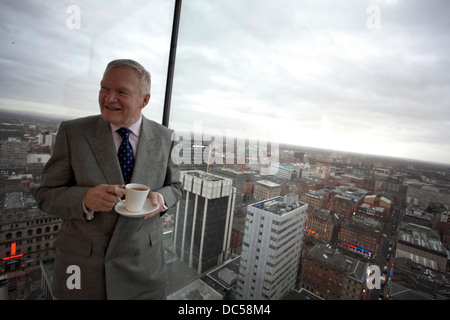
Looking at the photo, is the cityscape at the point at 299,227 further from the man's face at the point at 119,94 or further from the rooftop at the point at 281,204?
the man's face at the point at 119,94

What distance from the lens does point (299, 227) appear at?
64.9 inches

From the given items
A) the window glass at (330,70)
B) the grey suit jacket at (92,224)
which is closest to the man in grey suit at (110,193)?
Result: the grey suit jacket at (92,224)

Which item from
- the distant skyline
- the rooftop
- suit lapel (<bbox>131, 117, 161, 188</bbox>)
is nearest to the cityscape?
the rooftop

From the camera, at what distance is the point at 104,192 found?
89 cm

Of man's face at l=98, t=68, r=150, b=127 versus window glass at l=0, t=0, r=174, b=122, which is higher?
window glass at l=0, t=0, r=174, b=122

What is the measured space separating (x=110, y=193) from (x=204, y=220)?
1.49 m

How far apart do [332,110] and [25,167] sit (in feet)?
7.74

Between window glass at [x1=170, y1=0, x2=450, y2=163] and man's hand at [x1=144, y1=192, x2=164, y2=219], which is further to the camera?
window glass at [x1=170, y1=0, x2=450, y2=163]

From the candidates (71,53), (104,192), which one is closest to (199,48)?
(71,53)

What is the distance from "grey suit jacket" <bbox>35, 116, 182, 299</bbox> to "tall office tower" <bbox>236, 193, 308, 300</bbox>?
96 centimetres

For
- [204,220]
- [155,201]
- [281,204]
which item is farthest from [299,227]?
[155,201]

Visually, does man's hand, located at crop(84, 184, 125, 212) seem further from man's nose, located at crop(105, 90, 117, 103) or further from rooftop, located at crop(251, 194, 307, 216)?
rooftop, located at crop(251, 194, 307, 216)

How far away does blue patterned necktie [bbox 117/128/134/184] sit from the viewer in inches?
42.9

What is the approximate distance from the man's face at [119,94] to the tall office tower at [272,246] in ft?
4.08
